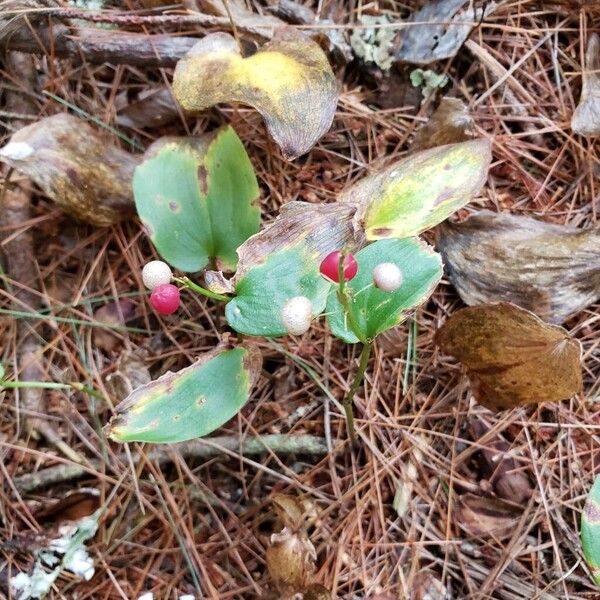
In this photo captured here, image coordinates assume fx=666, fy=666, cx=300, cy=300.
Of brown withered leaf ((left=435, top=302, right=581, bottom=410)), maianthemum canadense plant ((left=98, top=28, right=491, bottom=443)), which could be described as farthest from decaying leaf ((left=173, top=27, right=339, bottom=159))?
brown withered leaf ((left=435, top=302, right=581, bottom=410))

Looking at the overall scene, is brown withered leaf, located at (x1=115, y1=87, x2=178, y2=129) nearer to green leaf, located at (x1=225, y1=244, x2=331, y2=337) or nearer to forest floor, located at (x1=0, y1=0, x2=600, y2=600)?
forest floor, located at (x1=0, y1=0, x2=600, y2=600)

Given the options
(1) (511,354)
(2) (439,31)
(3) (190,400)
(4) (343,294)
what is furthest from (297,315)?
(2) (439,31)

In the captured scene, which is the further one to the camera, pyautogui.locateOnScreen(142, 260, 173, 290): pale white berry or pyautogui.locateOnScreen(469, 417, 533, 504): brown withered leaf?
pyautogui.locateOnScreen(469, 417, 533, 504): brown withered leaf

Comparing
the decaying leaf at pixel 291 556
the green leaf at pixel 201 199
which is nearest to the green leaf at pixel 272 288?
the green leaf at pixel 201 199

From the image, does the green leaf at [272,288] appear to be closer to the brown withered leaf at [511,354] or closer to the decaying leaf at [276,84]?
the decaying leaf at [276,84]

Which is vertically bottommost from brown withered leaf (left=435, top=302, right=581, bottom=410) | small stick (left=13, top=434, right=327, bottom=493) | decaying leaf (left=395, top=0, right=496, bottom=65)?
small stick (left=13, top=434, right=327, bottom=493)

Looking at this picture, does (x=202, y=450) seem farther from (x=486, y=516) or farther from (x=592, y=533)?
(x=592, y=533)

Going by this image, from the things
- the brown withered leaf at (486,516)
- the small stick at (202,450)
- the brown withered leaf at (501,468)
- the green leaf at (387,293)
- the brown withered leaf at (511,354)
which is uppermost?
the green leaf at (387,293)

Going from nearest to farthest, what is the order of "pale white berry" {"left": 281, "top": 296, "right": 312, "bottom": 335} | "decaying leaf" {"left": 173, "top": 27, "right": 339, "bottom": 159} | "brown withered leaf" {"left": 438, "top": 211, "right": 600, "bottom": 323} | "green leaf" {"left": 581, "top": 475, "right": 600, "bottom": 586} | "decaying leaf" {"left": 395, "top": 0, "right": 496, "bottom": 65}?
"pale white berry" {"left": 281, "top": 296, "right": 312, "bottom": 335}
"green leaf" {"left": 581, "top": 475, "right": 600, "bottom": 586}
"decaying leaf" {"left": 173, "top": 27, "right": 339, "bottom": 159}
"brown withered leaf" {"left": 438, "top": 211, "right": 600, "bottom": 323}
"decaying leaf" {"left": 395, "top": 0, "right": 496, "bottom": 65}
